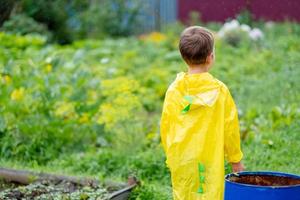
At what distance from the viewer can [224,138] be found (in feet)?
14.1

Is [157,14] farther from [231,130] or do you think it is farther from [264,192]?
[264,192]

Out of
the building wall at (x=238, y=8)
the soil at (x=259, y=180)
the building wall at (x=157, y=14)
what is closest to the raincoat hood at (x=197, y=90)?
the soil at (x=259, y=180)

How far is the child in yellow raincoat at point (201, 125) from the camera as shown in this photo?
14.0 feet

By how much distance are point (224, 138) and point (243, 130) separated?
10.6ft

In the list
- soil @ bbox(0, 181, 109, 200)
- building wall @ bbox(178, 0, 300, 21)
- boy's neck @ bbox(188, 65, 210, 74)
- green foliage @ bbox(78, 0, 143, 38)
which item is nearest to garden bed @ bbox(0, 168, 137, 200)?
soil @ bbox(0, 181, 109, 200)

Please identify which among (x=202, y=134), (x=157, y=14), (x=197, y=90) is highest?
(x=197, y=90)

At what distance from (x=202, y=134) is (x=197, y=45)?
533 millimetres

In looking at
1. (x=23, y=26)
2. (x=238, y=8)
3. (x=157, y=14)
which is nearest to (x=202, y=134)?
(x=23, y=26)

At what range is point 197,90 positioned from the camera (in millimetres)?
4320

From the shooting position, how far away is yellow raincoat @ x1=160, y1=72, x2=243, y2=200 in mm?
4270

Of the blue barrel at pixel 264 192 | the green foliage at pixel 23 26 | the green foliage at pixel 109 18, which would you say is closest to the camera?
the blue barrel at pixel 264 192

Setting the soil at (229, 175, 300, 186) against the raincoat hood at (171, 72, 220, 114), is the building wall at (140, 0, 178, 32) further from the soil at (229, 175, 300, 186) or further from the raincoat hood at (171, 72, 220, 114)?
the soil at (229, 175, 300, 186)

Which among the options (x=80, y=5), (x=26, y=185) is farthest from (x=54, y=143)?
(x=80, y=5)

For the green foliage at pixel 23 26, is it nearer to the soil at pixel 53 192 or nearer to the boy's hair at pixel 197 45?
the soil at pixel 53 192
